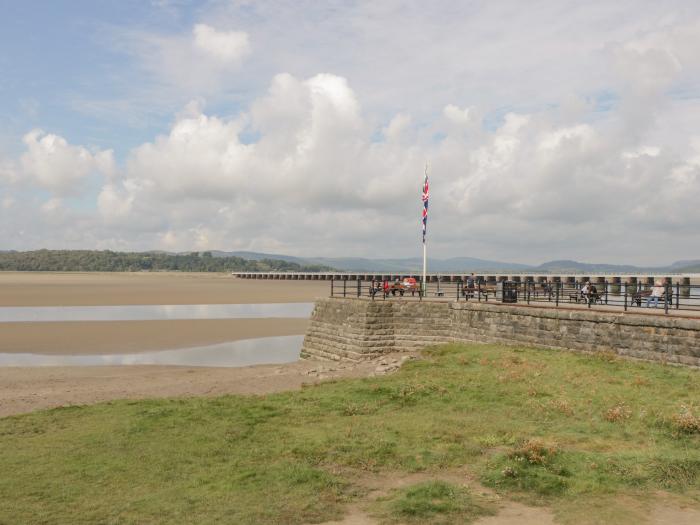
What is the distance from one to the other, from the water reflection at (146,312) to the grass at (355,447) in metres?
30.5

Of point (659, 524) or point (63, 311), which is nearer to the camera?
point (659, 524)

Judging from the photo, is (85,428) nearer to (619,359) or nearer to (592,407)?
(592,407)

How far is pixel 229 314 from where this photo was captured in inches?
1941

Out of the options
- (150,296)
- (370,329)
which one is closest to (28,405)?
(370,329)

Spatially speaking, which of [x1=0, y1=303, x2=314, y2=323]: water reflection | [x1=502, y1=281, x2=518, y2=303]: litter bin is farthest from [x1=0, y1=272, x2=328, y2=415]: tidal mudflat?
[x1=502, y1=281, x2=518, y2=303]: litter bin

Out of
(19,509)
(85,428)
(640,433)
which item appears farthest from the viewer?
(85,428)

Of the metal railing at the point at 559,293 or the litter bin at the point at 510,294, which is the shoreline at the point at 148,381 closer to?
the metal railing at the point at 559,293

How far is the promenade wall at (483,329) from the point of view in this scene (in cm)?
1820

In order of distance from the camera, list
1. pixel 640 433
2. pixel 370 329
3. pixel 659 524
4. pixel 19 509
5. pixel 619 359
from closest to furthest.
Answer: pixel 659 524
pixel 19 509
pixel 640 433
pixel 619 359
pixel 370 329

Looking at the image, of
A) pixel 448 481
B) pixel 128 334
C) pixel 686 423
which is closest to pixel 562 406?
pixel 686 423

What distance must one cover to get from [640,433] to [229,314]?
40426 mm

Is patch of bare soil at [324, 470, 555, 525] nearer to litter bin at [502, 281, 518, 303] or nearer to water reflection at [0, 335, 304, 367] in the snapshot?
litter bin at [502, 281, 518, 303]

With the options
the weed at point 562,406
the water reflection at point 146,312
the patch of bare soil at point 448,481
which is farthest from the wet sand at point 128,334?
the patch of bare soil at point 448,481

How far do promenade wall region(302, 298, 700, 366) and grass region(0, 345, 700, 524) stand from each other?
1.15 meters
